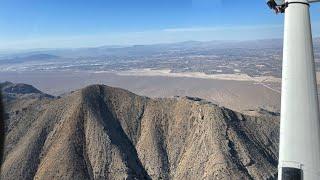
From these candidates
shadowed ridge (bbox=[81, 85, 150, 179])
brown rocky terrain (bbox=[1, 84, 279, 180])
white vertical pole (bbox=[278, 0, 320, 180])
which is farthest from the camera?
shadowed ridge (bbox=[81, 85, 150, 179])

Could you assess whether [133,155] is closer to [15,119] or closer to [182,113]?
[182,113]

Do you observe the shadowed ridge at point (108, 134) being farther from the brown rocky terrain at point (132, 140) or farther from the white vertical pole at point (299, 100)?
the white vertical pole at point (299, 100)

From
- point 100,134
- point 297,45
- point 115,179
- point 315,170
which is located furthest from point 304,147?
point 100,134

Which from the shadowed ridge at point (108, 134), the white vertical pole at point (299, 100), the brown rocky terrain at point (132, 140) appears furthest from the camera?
the shadowed ridge at point (108, 134)

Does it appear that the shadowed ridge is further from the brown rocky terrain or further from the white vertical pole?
the white vertical pole

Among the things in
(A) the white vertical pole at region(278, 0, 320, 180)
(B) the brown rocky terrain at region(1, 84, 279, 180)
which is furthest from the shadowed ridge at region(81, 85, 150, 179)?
(A) the white vertical pole at region(278, 0, 320, 180)

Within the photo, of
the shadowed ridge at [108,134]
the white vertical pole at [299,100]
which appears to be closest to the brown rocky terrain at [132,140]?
the shadowed ridge at [108,134]
